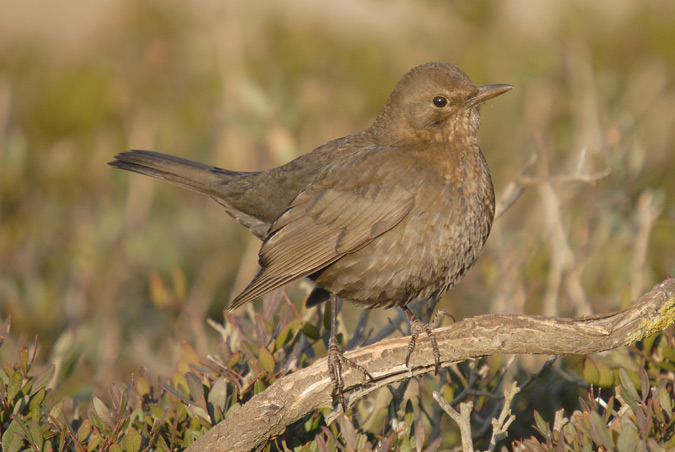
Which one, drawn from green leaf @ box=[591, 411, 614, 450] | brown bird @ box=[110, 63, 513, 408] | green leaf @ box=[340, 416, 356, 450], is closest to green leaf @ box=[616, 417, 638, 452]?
green leaf @ box=[591, 411, 614, 450]

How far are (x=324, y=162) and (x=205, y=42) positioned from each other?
4376 mm

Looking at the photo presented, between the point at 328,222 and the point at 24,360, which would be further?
the point at 328,222

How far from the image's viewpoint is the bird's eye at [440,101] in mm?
3946

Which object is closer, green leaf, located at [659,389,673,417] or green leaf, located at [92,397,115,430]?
green leaf, located at [659,389,673,417]

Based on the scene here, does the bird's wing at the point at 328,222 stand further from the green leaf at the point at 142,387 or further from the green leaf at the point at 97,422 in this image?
the green leaf at the point at 97,422

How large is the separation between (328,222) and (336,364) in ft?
2.98

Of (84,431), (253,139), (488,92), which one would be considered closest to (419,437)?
(84,431)

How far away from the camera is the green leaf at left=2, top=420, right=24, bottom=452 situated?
268 cm

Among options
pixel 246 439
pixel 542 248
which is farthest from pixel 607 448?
pixel 542 248

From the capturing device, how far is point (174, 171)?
4.52m

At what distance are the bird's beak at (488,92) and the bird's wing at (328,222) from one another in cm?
56

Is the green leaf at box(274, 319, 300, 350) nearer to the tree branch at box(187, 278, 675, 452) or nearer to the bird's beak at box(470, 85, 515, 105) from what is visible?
the tree branch at box(187, 278, 675, 452)

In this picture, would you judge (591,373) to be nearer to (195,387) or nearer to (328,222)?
(328,222)

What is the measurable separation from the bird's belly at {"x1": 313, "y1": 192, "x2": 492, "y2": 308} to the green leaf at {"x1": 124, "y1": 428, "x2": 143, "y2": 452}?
1.36m
